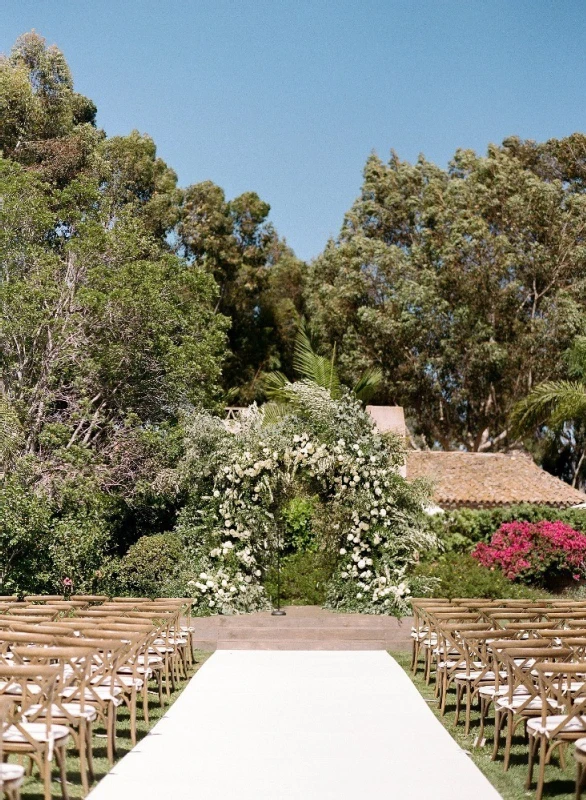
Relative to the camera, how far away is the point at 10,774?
5883 mm

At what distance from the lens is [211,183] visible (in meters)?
41.8

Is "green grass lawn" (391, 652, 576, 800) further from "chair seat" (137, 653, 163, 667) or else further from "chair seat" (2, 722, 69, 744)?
"chair seat" (2, 722, 69, 744)

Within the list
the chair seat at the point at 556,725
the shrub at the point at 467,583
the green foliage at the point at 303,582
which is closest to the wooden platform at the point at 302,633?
the shrub at the point at 467,583

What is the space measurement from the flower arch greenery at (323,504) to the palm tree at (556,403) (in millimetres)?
9702

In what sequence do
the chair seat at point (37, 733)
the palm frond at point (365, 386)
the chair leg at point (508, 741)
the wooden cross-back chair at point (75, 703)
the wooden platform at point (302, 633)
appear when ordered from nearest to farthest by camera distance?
the chair seat at point (37, 733), the wooden cross-back chair at point (75, 703), the chair leg at point (508, 741), the wooden platform at point (302, 633), the palm frond at point (365, 386)

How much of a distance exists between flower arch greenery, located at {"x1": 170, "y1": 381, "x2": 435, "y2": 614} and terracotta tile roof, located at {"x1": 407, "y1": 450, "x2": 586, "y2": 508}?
10386mm

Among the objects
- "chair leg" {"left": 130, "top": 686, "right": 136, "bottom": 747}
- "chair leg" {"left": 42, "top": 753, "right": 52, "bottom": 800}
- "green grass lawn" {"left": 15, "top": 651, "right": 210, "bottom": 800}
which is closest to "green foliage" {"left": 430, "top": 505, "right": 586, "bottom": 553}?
"green grass lawn" {"left": 15, "top": 651, "right": 210, "bottom": 800}

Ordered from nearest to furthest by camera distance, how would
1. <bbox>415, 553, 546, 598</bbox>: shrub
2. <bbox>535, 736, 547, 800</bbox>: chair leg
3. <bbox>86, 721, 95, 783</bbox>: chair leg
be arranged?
<bbox>535, 736, 547, 800</bbox>: chair leg < <bbox>86, 721, 95, 783</bbox>: chair leg < <bbox>415, 553, 546, 598</bbox>: shrub

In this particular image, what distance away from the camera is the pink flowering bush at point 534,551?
79.9 feet

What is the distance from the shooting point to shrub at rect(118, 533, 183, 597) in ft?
66.7

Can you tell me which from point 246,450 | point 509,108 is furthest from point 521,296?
point 246,450

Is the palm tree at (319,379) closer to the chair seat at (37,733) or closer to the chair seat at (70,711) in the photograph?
the chair seat at (70,711)

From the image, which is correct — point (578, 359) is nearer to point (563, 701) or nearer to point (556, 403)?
point (556, 403)

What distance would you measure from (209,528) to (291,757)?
38.8 feet
